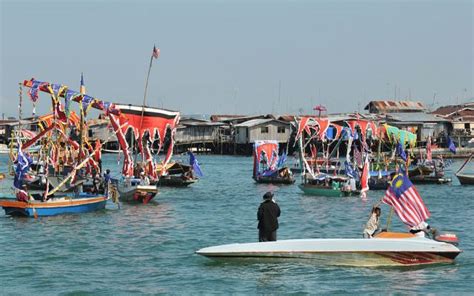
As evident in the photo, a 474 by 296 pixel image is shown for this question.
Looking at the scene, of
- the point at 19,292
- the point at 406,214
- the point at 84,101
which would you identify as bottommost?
A: the point at 19,292

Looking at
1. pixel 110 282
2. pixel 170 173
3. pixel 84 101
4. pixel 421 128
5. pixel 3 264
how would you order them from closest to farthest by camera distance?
1. pixel 110 282
2. pixel 3 264
3. pixel 84 101
4. pixel 170 173
5. pixel 421 128

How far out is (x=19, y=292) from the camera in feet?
68.1

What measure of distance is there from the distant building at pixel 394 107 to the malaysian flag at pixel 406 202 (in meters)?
107

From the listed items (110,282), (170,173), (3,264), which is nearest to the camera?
(110,282)

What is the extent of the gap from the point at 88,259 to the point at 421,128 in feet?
299

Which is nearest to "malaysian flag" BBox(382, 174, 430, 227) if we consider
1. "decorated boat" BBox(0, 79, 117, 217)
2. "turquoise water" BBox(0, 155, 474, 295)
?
"turquoise water" BBox(0, 155, 474, 295)

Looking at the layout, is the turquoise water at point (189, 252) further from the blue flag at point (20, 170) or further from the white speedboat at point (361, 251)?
the blue flag at point (20, 170)

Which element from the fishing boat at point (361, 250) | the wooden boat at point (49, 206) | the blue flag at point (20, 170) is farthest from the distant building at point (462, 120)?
the fishing boat at point (361, 250)

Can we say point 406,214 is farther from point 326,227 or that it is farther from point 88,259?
point 326,227

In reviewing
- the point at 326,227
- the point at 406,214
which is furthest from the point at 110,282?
the point at 326,227

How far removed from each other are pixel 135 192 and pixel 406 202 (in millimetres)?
21778

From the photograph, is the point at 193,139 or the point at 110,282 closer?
the point at 110,282

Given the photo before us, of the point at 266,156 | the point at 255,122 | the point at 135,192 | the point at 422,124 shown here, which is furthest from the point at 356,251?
the point at 255,122

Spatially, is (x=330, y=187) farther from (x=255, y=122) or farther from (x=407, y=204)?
(x=255, y=122)
